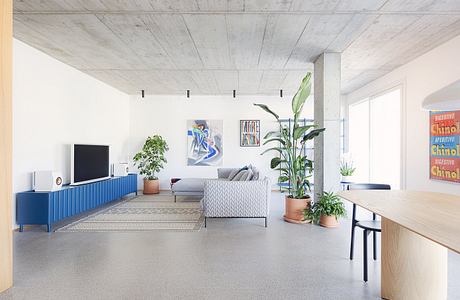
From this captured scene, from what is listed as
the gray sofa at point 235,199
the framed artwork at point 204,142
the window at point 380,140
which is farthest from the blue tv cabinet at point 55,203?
the window at point 380,140

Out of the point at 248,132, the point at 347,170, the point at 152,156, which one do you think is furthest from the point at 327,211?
the point at 152,156

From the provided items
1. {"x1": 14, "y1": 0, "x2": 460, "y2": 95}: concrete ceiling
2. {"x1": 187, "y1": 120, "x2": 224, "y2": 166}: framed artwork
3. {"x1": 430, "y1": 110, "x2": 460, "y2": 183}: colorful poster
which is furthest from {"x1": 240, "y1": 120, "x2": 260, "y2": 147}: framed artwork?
{"x1": 430, "y1": 110, "x2": 460, "y2": 183}: colorful poster

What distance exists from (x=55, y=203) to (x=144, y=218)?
52.4 inches

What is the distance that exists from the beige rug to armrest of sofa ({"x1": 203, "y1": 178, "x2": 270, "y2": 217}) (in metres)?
0.41

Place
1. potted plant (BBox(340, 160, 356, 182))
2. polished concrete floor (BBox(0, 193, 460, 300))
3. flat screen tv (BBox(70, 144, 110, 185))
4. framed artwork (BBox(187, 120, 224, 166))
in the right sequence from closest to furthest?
polished concrete floor (BBox(0, 193, 460, 300)) → flat screen tv (BBox(70, 144, 110, 185)) → potted plant (BBox(340, 160, 356, 182)) → framed artwork (BBox(187, 120, 224, 166))

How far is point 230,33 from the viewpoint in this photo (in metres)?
3.57

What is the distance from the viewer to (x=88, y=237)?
11.9 ft

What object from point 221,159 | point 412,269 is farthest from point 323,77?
point 221,159

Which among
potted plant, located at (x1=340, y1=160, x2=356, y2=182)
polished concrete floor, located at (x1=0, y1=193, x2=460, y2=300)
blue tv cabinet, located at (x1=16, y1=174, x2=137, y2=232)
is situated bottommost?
polished concrete floor, located at (x1=0, y1=193, x2=460, y2=300)

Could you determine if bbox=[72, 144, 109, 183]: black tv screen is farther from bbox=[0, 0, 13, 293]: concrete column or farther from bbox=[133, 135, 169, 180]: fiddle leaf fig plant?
bbox=[0, 0, 13, 293]: concrete column

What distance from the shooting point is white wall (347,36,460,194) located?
3.90 meters

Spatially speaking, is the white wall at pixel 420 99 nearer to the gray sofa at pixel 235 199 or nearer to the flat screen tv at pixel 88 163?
the gray sofa at pixel 235 199

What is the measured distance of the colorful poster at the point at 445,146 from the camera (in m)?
3.81

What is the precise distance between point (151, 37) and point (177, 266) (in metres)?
2.94
